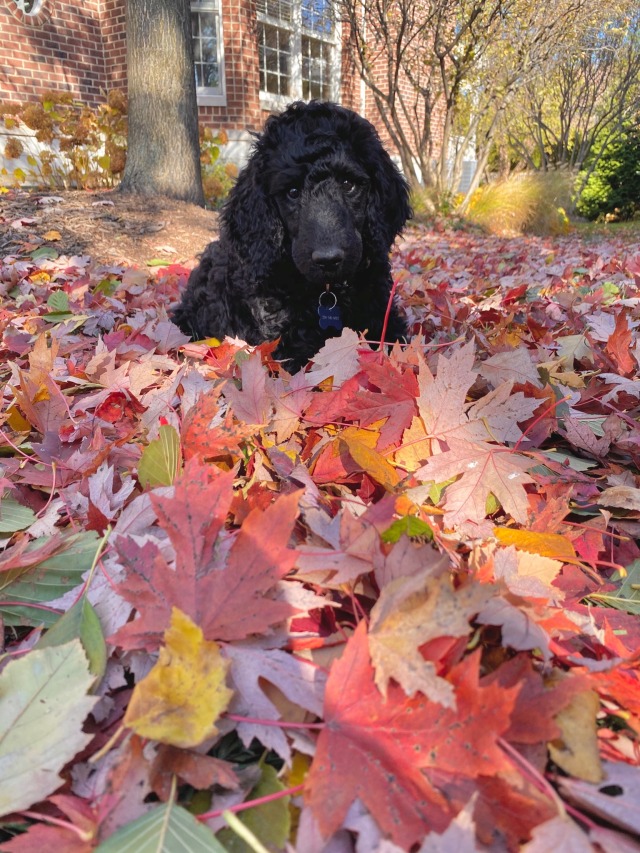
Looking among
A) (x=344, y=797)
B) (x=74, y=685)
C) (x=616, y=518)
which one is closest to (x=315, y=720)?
(x=344, y=797)

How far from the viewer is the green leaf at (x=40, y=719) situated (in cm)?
68

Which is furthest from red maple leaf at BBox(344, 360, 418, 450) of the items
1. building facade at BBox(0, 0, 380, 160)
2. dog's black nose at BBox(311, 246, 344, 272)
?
building facade at BBox(0, 0, 380, 160)

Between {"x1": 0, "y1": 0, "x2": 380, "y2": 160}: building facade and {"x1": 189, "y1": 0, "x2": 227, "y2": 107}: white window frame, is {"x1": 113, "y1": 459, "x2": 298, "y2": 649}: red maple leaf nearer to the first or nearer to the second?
{"x1": 0, "y1": 0, "x2": 380, "y2": 160}: building facade

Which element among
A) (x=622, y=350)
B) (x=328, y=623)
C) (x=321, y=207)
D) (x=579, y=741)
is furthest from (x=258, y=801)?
(x=321, y=207)

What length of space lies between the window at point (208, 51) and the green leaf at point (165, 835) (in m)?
14.7

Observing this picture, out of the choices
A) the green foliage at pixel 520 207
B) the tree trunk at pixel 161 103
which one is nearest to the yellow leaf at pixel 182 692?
the tree trunk at pixel 161 103

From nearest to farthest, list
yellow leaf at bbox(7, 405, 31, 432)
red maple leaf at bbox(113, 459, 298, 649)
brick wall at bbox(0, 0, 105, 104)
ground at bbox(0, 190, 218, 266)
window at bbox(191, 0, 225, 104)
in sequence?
1. red maple leaf at bbox(113, 459, 298, 649)
2. yellow leaf at bbox(7, 405, 31, 432)
3. ground at bbox(0, 190, 218, 266)
4. brick wall at bbox(0, 0, 105, 104)
5. window at bbox(191, 0, 225, 104)

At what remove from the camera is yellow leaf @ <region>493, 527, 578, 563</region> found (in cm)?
105

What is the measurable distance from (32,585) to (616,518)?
1.24m

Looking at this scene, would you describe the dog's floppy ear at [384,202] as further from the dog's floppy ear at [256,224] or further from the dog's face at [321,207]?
the dog's floppy ear at [256,224]

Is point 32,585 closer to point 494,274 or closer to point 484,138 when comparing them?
point 494,274

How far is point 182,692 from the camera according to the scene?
682mm

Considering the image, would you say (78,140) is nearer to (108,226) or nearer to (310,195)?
(108,226)

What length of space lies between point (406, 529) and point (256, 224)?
93.1 inches
